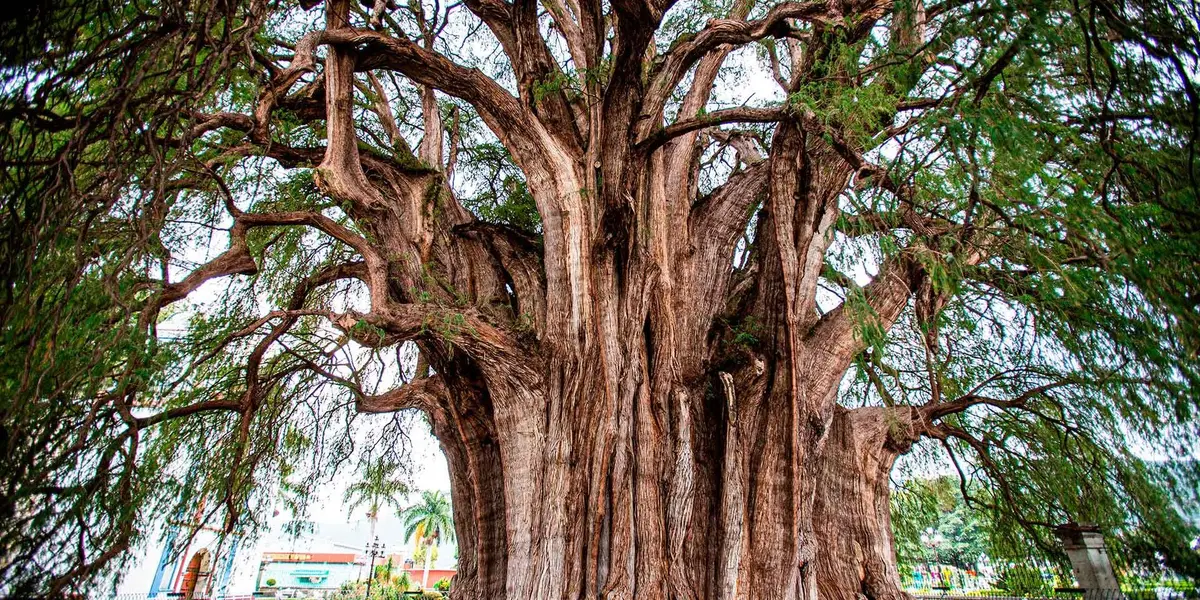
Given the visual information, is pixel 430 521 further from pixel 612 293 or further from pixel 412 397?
pixel 612 293

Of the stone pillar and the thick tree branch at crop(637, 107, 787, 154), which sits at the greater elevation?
the thick tree branch at crop(637, 107, 787, 154)

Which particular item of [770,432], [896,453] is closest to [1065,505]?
[896,453]

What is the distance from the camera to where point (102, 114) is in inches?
66.9

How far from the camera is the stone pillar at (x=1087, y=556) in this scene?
505 centimetres

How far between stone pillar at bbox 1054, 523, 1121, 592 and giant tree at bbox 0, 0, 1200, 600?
0.87 m

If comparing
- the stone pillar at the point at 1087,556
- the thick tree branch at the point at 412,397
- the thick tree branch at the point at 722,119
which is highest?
the thick tree branch at the point at 722,119

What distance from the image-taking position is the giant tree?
2.29m

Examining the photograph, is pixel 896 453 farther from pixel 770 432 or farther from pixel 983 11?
pixel 983 11

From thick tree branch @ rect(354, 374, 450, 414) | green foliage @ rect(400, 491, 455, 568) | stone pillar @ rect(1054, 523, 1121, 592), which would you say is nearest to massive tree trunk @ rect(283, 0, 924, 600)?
thick tree branch @ rect(354, 374, 450, 414)

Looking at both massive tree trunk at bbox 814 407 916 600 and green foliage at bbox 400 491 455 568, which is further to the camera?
green foliage at bbox 400 491 455 568

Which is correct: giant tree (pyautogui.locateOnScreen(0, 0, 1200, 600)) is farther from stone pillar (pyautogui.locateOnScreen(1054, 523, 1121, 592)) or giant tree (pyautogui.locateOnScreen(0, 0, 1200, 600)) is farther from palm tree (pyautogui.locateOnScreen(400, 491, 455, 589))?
palm tree (pyautogui.locateOnScreen(400, 491, 455, 589))

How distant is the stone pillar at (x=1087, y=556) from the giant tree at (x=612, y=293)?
87 cm

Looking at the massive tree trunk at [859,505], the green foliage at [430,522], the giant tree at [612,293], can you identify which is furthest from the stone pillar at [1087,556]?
the green foliage at [430,522]

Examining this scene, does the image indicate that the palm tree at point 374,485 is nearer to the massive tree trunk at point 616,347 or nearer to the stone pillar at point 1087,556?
the massive tree trunk at point 616,347
